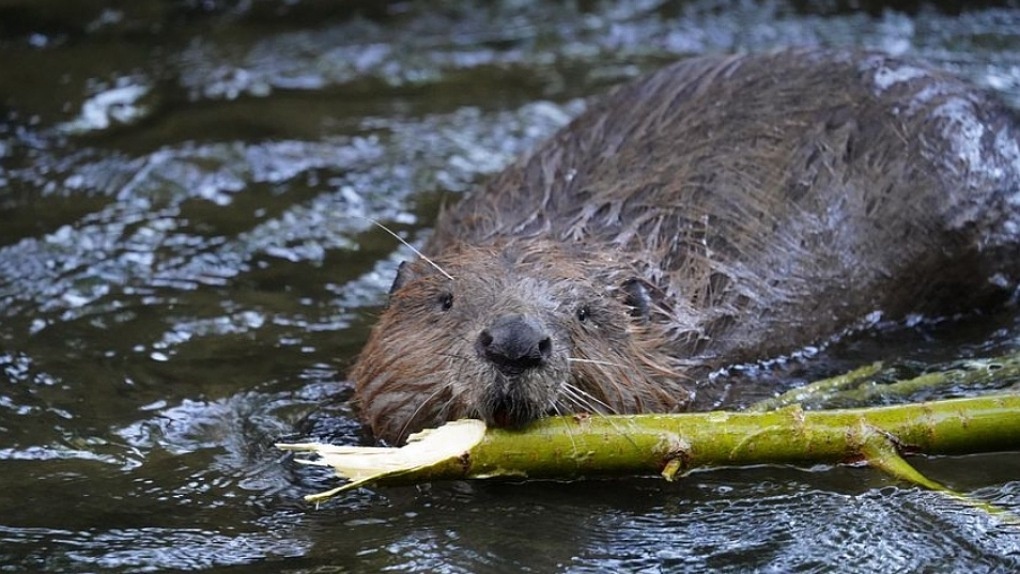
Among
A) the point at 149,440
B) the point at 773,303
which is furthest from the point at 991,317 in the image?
the point at 149,440

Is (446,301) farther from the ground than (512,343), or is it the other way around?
(446,301)

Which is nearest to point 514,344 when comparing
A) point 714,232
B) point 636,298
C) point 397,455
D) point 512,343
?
point 512,343

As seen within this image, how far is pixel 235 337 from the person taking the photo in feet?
19.7

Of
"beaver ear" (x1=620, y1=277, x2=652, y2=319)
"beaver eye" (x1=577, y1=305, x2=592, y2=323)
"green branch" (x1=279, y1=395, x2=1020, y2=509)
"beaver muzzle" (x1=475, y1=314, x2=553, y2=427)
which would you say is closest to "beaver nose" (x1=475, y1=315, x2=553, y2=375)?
"beaver muzzle" (x1=475, y1=314, x2=553, y2=427)

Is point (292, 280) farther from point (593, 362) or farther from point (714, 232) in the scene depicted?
point (593, 362)

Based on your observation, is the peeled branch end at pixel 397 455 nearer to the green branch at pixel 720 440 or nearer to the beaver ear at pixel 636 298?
the green branch at pixel 720 440

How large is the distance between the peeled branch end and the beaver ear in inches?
37.8

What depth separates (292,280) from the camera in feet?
21.3

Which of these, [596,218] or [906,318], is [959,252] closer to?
[906,318]

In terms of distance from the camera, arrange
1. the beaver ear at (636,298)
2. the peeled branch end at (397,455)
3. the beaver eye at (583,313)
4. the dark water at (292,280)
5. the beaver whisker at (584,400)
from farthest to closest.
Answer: the beaver ear at (636,298) → the beaver eye at (583,313) → the beaver whisker at (584,400) → the dark water at (292,280) → the peeled branch end at (397,455)

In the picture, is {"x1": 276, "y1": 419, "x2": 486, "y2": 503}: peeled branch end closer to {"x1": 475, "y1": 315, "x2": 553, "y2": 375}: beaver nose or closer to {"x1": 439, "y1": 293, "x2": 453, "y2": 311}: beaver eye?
{"x1": 475, "y1": 315, "x2": 553, "y2": 375}: beaver nose

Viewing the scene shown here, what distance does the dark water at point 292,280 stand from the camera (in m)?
4.40

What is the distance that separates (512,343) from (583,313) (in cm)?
59

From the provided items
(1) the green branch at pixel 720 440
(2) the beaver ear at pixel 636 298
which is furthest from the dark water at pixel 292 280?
(2) the beaver ear at pixel 636 298
